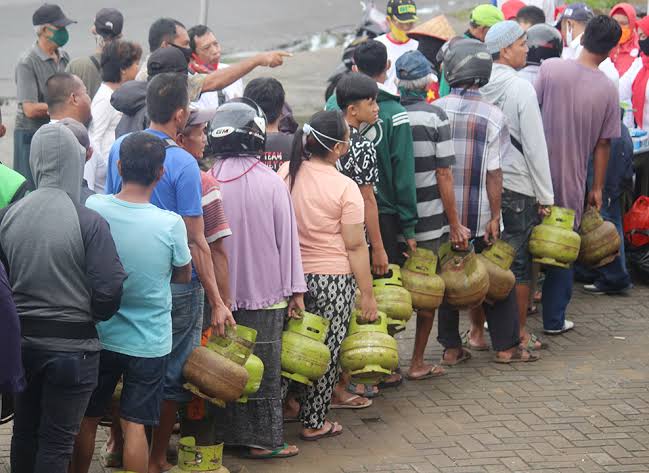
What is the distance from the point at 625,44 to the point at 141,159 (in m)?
7.01

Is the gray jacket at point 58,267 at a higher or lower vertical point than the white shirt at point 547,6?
lower

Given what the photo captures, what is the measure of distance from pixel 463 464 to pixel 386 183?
182 centimetres

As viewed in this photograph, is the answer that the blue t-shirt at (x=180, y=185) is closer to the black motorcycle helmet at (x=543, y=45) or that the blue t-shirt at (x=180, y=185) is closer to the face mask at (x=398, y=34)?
the black motorcycle helmet at (x=543, y=45)

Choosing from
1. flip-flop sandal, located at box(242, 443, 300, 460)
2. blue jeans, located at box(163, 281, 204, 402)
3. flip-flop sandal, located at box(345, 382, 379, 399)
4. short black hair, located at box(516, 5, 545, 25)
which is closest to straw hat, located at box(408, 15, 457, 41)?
short black hair, located at box(516, 5, 545, 25)

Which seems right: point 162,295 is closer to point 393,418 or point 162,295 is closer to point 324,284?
point 324,284

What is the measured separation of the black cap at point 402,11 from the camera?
33.7 feet

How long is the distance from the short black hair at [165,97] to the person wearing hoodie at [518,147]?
8.87 ft

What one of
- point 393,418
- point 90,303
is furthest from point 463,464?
point 90,303

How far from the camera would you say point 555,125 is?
8117mm

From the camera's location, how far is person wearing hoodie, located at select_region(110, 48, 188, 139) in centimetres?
679

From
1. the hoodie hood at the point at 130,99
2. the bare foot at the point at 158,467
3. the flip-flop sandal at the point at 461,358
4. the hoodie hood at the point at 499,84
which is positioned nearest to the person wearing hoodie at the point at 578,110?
the hoodie hood at the point at 499,84

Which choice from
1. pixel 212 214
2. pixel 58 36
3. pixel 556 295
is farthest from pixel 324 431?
pixel 58 36

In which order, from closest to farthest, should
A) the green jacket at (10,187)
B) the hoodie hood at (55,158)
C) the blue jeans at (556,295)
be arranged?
the hoodie hood at (55,158), the green jacket at (10,187), the blue jeans at (556,295)

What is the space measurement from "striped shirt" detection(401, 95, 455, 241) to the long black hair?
2.90ft
